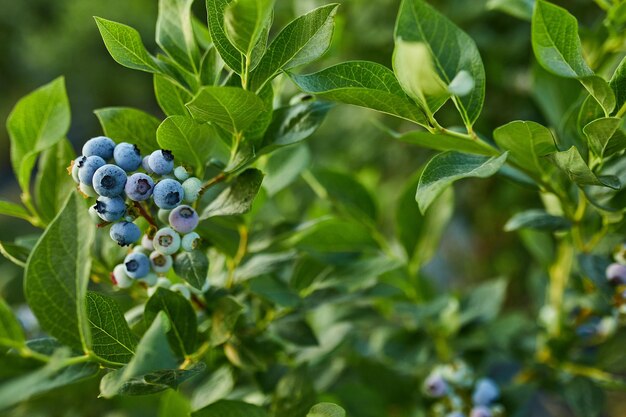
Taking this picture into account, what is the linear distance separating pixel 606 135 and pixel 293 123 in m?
0.24

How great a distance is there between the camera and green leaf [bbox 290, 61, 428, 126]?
449 millimetres

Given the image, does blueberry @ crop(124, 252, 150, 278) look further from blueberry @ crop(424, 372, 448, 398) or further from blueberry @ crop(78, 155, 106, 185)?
blueberry @ crop(424, 372, 448, 398)

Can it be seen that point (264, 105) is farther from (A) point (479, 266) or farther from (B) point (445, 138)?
(A) point (479, 266)

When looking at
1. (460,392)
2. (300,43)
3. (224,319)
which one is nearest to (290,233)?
(224,319)

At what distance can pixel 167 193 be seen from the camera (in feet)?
1.45

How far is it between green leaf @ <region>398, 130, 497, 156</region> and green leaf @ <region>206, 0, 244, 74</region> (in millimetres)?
162

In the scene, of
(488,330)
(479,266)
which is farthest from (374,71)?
(479,266)

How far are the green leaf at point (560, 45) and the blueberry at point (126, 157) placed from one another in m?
0.32

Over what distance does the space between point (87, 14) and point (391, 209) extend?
304 cm

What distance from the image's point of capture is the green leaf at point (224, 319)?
0.53 meters

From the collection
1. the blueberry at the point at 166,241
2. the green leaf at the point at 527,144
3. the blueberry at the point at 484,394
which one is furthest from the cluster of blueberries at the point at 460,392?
the blueberry at the point at 166,241

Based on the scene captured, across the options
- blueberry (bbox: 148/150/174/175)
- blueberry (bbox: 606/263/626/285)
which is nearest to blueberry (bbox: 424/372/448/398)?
blueberry (bbox: 606/263/626/285)

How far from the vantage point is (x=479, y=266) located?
1.62 meters

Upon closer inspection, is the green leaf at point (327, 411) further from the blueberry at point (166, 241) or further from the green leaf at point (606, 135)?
the green leaf at point (606, 135)
